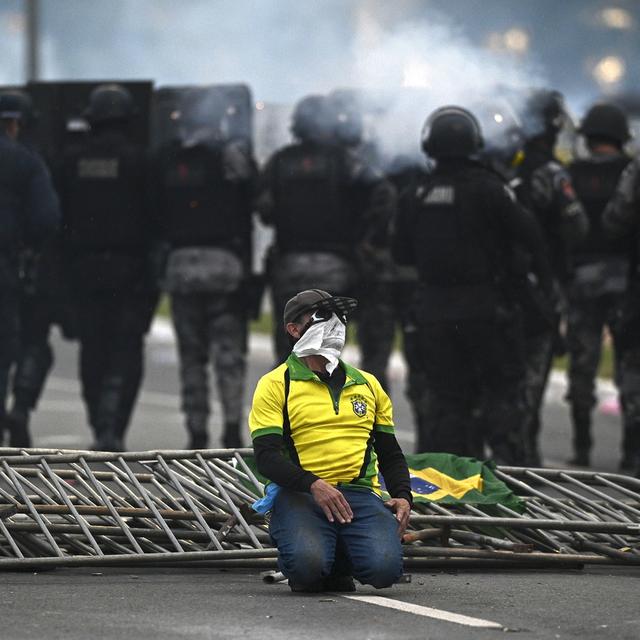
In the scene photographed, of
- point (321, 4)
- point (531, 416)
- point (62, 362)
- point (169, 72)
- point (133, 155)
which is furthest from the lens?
point (62, 362)

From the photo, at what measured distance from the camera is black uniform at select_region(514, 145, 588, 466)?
12.3 m

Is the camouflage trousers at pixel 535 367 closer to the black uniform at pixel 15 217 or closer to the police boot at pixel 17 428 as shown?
the black uniform at pixel 15 217

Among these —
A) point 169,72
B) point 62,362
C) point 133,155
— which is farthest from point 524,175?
point 62,362

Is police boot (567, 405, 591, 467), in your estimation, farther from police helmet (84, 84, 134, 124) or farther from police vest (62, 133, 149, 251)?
police helmet (84, 84, 134, 124)

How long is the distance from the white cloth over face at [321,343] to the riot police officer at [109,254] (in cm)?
614

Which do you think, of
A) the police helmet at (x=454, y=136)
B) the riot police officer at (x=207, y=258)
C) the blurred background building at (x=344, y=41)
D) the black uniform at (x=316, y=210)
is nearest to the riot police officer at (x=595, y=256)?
the blurred background building at (x=344, y=41)

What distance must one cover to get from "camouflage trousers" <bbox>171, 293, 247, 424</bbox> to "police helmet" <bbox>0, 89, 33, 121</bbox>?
155 cm

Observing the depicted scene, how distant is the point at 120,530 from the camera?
27.5 feet

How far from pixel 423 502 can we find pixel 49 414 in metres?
9.88

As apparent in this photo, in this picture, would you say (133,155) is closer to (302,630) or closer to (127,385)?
(127,385)

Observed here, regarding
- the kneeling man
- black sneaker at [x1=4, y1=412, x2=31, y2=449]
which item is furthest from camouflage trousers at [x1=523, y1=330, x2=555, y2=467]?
the kneeling man

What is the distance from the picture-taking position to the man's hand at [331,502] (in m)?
7.32

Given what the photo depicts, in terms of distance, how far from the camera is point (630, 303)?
1206cm

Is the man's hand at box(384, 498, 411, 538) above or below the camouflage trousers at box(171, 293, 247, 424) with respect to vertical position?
below
